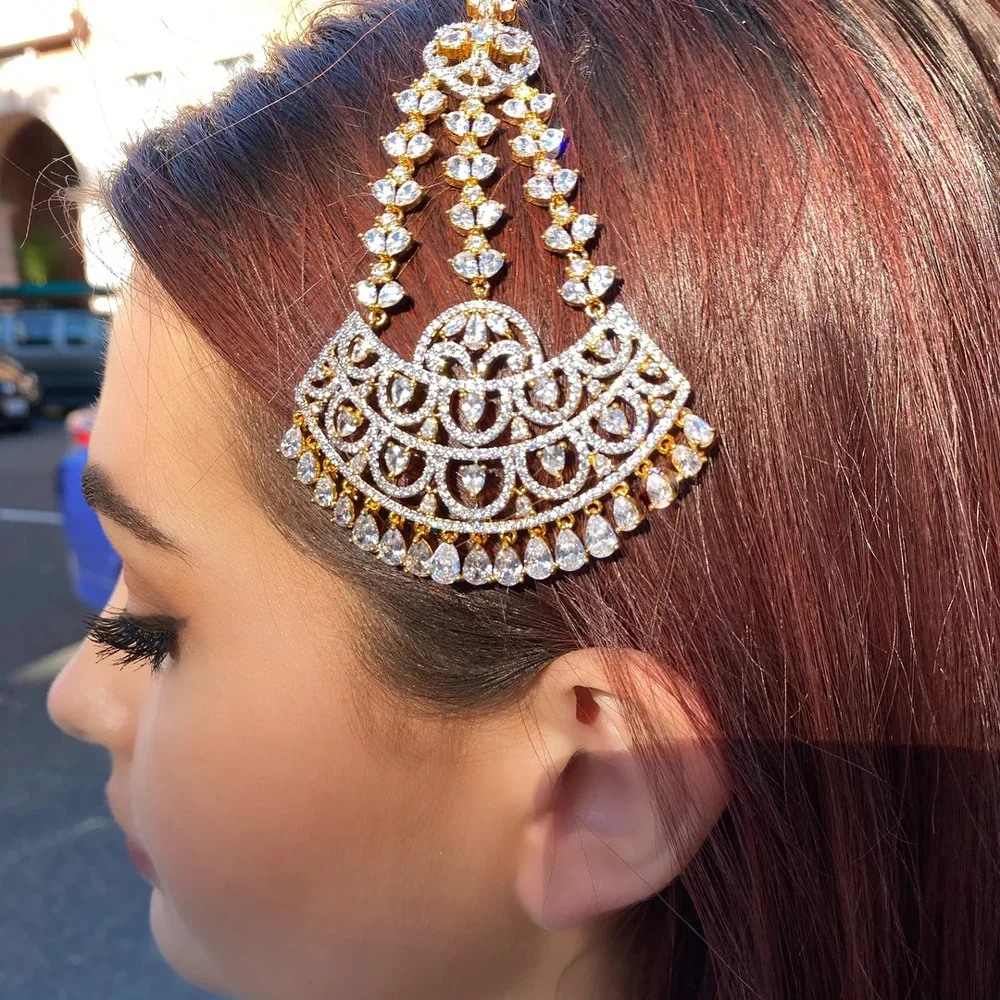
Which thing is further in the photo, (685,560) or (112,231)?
(112,231)

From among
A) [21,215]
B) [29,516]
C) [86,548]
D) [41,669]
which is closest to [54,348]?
[29,516]

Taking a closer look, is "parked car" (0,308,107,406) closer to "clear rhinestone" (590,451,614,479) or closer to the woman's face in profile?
the woman's face in profile

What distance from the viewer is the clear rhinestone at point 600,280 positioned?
2.26 ft

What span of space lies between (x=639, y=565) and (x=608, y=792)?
238 millimetres

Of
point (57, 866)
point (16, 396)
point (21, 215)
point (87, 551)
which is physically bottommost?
point (16, 396)

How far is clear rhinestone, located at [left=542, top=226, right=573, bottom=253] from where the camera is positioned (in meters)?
0.70

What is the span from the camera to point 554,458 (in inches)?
27.8

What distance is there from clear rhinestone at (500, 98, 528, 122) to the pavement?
2.41 m

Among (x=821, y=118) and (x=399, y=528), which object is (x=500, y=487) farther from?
(x=821, y=118)

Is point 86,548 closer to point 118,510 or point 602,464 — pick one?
point 118,510

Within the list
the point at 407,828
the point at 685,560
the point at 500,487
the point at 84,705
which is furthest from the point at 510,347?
the point at 84,705

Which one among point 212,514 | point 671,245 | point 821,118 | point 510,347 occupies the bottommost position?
point 212,514

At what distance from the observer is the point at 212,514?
30.8 inches

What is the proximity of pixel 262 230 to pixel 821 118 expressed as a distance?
521mm
